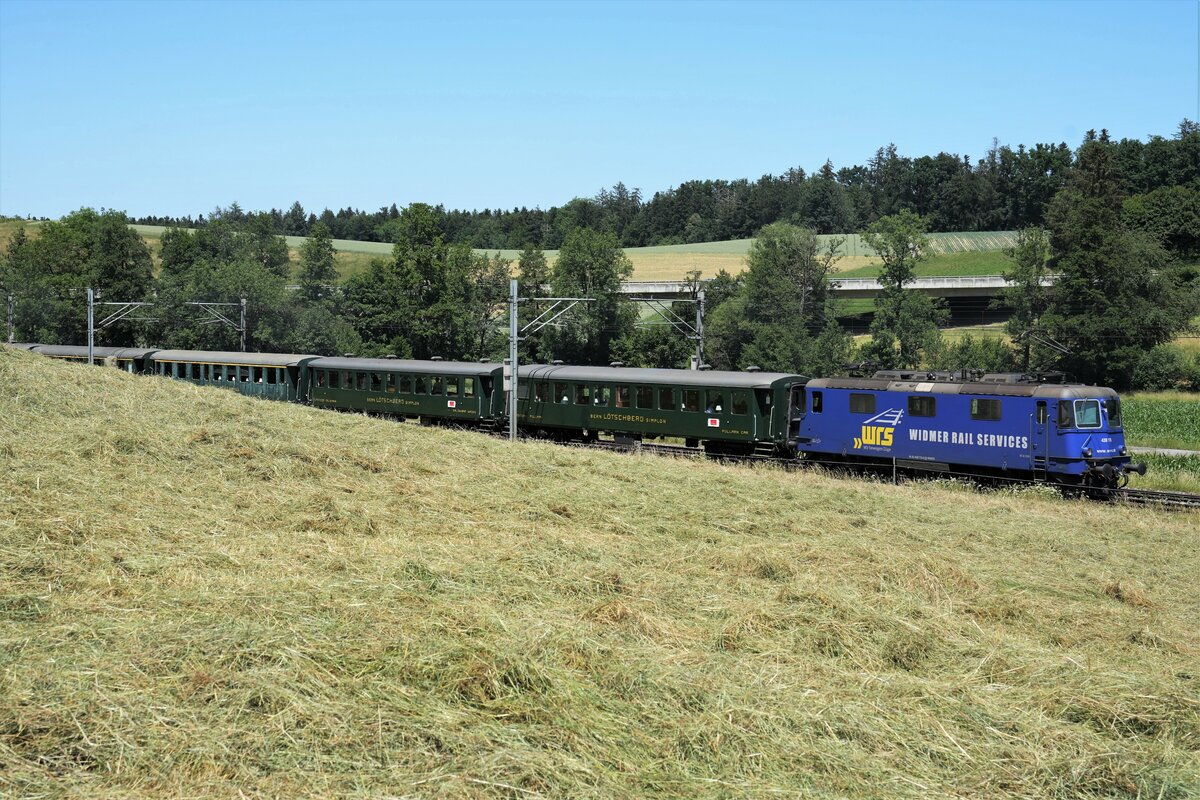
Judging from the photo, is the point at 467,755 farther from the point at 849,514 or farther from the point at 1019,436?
the point at 1019,436

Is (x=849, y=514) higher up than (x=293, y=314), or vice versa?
(x=293, y=314)

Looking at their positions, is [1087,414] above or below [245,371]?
below

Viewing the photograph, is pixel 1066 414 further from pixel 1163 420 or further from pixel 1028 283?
pixel 1028 283

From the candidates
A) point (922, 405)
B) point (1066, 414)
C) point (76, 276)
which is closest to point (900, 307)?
point (922, 405)

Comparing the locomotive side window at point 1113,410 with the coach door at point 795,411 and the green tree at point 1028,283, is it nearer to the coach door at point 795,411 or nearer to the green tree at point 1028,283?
the coach door at point 795,411

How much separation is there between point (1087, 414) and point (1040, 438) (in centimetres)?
134

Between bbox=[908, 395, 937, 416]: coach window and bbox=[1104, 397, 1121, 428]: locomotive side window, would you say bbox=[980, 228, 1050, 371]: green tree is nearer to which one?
bbox=[1104, 397, 1121, 428]: locomotive side window

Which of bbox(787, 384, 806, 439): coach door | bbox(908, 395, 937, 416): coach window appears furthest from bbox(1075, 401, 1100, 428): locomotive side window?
bbox(787, 384, 806, 439): coach door

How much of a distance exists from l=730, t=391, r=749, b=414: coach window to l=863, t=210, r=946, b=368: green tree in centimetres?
3660

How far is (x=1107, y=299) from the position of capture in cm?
6988

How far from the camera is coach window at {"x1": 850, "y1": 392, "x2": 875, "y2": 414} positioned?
100 feet

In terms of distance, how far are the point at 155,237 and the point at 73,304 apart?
8362 centimetres

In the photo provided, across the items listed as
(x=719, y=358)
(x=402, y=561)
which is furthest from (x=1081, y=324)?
(x=402, y=561)

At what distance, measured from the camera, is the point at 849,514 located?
768 inches
